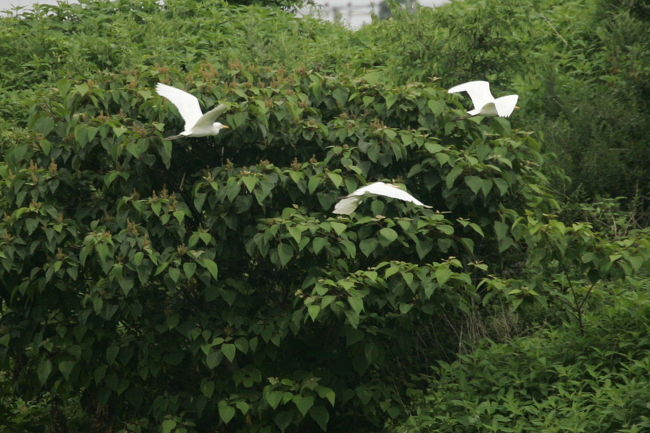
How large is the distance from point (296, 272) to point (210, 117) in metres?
0.93

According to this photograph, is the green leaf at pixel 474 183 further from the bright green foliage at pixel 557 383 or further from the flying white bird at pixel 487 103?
the bright green foliage at pixel 557 383

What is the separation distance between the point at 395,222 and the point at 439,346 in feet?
3.31

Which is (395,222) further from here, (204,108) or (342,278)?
(204,108)

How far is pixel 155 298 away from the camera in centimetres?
503

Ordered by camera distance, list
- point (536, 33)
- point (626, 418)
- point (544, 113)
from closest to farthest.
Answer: point (626, 418) < point (544, 113) < point (536, 33)

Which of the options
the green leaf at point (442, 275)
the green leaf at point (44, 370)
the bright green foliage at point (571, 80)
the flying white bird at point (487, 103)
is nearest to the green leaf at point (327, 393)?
the green leaf at point (442, 275)

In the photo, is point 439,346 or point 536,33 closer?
point 439,346

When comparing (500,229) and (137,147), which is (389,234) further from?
(137,147)

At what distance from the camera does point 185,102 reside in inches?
189

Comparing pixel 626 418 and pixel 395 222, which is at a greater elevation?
pixel 395 222

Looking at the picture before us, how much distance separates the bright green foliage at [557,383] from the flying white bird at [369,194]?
0.89m

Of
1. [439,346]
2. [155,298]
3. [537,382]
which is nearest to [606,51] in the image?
[439,346]

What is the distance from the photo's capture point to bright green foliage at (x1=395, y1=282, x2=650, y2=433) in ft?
13.8

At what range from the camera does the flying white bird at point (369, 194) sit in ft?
15.0
